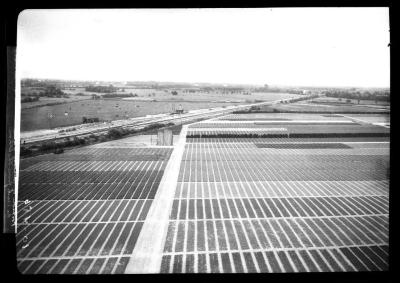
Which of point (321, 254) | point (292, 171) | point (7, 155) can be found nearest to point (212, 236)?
point (321, 254)

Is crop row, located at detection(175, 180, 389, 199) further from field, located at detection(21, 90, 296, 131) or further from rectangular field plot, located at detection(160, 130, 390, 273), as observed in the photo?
field, located at detection(21, 90, 296, 131)

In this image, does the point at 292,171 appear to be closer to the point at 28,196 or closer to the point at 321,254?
the point at 321,254

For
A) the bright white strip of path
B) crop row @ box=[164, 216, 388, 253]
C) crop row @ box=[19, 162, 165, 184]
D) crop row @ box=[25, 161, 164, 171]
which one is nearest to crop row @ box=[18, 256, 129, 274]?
the bright white strip of path

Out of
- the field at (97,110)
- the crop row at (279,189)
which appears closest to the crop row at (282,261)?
the crop row at (279,189)

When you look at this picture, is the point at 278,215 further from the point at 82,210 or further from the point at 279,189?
the point at 82,210

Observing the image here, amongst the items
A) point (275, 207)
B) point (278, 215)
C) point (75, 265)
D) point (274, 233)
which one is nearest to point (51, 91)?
point (275, 207)

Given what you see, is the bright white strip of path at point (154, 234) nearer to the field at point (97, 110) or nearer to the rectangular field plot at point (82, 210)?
the rectangular field plot at point (82, 210)
